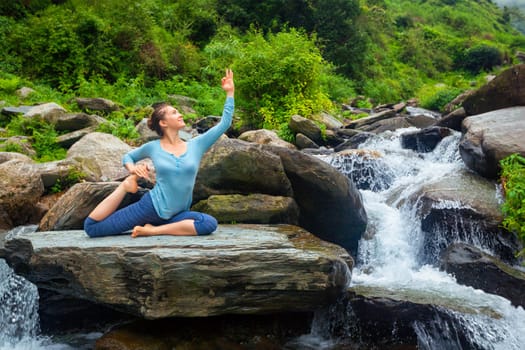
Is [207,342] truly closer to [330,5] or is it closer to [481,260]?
[481,260]

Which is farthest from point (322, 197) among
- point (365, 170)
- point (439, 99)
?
point (439, 99)

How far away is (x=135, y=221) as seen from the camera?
186 inches

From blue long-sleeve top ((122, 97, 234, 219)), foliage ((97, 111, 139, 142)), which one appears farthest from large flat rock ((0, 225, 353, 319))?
foliage ((97, 111, 139, 142))

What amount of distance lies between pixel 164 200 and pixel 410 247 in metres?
4.55

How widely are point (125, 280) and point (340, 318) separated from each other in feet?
7.87

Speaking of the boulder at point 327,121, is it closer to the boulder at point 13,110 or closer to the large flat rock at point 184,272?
the boulder at point 13,110

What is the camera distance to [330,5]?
24.1 meters

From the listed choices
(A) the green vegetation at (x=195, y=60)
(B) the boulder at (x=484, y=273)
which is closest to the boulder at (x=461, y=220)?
(A) the green vegetation at (x=195, y=60)

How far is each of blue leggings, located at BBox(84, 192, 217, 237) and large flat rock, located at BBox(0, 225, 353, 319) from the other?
13cm

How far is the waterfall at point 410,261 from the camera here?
4758 mm

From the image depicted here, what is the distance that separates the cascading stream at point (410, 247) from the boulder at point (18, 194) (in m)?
5.10

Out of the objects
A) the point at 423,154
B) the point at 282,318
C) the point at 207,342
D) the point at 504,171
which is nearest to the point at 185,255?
the point at 207,342

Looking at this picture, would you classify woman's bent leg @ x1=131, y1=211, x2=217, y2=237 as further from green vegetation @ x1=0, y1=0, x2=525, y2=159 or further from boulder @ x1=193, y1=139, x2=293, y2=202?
green vegetation @ x1=0, y1=0, x2=525, y2=159

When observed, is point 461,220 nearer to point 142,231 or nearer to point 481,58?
point 142,231
